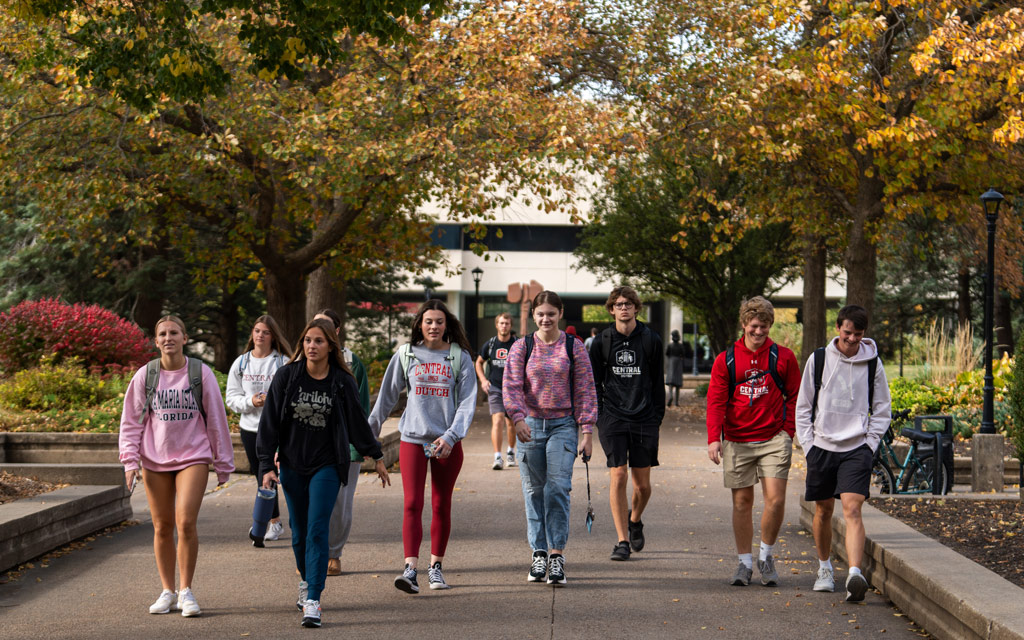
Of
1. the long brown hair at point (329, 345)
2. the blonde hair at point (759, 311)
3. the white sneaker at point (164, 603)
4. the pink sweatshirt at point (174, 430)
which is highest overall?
the blonde hair at point (759, 311)

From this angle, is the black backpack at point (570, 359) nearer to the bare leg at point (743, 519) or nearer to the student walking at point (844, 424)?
the bare leg at point (743, 519)

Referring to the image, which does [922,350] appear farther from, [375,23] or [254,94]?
[375,23]

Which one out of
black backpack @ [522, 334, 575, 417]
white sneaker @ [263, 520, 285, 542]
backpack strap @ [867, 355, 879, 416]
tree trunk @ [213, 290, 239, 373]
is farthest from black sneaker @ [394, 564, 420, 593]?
tree trunk @ [213, 290, 239, 373]

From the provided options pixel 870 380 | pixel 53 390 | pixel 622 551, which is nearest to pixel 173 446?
pixel 622 551

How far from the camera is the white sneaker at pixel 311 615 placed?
20.0 ft

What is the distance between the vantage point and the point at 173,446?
6.55 metres

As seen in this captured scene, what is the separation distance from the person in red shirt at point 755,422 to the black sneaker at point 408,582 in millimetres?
2049

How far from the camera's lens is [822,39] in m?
19.8

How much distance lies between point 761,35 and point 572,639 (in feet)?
51.8

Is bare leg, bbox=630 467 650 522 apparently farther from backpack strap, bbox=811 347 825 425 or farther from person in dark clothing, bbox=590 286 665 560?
backpack strap, bbox=811 347 825 425

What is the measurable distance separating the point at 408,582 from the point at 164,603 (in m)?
1.42

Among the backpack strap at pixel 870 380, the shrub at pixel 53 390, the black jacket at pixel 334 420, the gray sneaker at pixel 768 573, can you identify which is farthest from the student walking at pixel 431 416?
the shrub at pixel 53 390

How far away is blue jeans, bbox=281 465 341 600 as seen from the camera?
619cm

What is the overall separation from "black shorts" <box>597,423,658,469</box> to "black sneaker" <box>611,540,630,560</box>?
0.57 m
